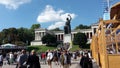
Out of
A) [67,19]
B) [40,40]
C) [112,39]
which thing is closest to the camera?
[112,39]

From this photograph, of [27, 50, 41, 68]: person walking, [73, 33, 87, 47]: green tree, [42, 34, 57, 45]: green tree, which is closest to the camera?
[27, 50, 41, 68]: person walking

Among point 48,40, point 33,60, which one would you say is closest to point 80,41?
point 48,40

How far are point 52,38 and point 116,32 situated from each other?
128320 millimetres

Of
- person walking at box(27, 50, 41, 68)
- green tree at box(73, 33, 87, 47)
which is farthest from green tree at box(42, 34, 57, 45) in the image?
person walking at box(27, 50, 41, 68)

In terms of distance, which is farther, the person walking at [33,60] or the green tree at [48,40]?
the green tree at [48,40]

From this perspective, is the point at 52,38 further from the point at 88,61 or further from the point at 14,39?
the point at 88,61

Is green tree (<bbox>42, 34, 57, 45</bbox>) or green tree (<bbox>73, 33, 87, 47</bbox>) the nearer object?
green tree (<bbox>73, 33, 87, 47</bbox>)

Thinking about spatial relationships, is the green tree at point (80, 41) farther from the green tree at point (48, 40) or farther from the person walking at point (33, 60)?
the person walking at point (33, 60)

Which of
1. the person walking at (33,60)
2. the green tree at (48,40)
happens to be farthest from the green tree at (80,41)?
the person walking at (33,60)

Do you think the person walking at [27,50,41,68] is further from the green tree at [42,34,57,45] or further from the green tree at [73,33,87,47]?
the green tree at [42,34,57,45]

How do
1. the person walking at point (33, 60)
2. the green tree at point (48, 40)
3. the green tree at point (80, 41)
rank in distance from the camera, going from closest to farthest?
the person walking at point (33, 60) < the green tree at point (80, 41) < the green tree at point (48, 40)

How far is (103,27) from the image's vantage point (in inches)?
456

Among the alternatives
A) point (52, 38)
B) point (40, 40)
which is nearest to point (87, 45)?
point (52, 38)

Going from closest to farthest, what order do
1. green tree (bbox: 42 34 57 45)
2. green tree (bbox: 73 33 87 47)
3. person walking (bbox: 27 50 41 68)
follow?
person walking (bbox: 27 50 41 68) → green tree (bbox: 73 33 87 47) → green tree (bbox: 42 34 57 45)
